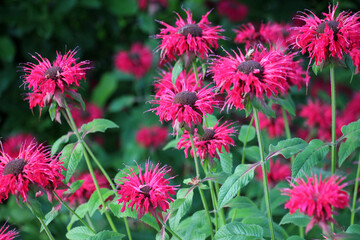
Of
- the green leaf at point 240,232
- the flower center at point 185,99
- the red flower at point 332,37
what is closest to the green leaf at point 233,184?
the green leaf at point 240,232

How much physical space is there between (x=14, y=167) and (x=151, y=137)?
1433 millimetres

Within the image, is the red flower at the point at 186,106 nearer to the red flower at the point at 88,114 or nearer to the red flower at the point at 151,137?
the red flower at the point at 151,137

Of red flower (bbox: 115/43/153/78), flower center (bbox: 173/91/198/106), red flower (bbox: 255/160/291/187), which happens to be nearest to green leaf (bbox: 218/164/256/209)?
flower center (bbox: 173/91/198/106)

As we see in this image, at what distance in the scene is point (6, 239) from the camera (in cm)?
106

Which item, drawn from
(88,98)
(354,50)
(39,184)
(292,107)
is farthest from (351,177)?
(88,98)

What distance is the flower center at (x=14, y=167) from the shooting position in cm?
105

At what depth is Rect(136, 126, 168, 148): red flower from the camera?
8.09ft

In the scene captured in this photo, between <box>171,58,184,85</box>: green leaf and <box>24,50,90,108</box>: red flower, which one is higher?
<box>171,58,184,85</box>: green leaf

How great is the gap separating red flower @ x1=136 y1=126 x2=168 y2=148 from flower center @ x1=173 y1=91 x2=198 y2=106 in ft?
4.53


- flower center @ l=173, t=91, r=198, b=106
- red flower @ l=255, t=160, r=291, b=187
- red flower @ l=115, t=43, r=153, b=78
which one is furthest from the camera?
red flower @ l=115, t=43, r=153, b=78

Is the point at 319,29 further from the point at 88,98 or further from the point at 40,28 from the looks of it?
the point at 88,98

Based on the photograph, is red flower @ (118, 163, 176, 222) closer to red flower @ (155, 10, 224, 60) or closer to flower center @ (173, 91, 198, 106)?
flower center @ (173, 91, 198, 106)

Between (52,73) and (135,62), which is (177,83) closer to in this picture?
(52,73)

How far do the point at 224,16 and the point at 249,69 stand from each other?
2.11m
